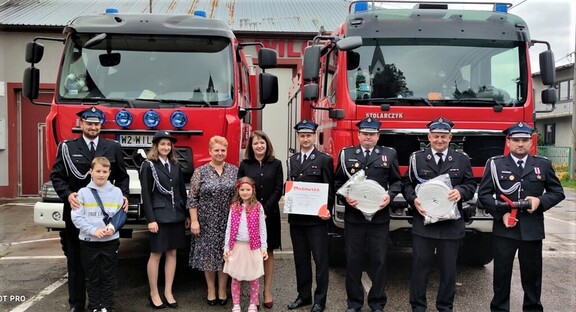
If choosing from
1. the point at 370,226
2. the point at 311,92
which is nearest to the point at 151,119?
the point at 311,92

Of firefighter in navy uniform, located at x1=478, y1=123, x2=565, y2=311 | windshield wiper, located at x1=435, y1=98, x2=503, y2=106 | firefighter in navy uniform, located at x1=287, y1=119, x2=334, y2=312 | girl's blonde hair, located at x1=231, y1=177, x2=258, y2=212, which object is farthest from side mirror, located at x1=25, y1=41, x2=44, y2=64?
firefighter in navy uniform, located at x1=478, y1=123, x2=565, y2=311

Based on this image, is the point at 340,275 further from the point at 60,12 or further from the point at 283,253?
the point at 60,12

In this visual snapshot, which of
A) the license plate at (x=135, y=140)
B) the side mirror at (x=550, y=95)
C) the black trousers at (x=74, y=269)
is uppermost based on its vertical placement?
the side mirror at (x=550, y=95)

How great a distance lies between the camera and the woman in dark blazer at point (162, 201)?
4641mm

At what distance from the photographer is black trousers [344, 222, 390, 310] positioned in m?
4.56

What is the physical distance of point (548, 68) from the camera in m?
5.63

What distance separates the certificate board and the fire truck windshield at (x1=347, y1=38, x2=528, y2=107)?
4.23 ft

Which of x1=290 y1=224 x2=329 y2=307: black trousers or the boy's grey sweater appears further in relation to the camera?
x1=290 y1=224 x2=329 y2=307: black trousers

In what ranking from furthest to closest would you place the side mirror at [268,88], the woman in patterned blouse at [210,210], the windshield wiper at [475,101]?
the side mirror at [268,88] → the windshield wiper at [475,101] → the woman in patterned blouse at [210,210]

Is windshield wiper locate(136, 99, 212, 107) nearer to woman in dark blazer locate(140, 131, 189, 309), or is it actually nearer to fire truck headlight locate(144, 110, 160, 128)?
fire truck headlight locate(144, 110, 160, 128)

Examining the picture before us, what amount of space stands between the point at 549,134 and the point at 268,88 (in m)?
32.1

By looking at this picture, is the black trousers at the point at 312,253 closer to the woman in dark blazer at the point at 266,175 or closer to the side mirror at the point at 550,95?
the woman in dark blazer at the point at 266,175

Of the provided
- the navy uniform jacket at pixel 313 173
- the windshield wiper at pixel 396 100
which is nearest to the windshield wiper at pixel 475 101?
the windshield wiper at pixel 396 100

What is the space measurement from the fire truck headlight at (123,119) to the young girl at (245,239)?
144cm
